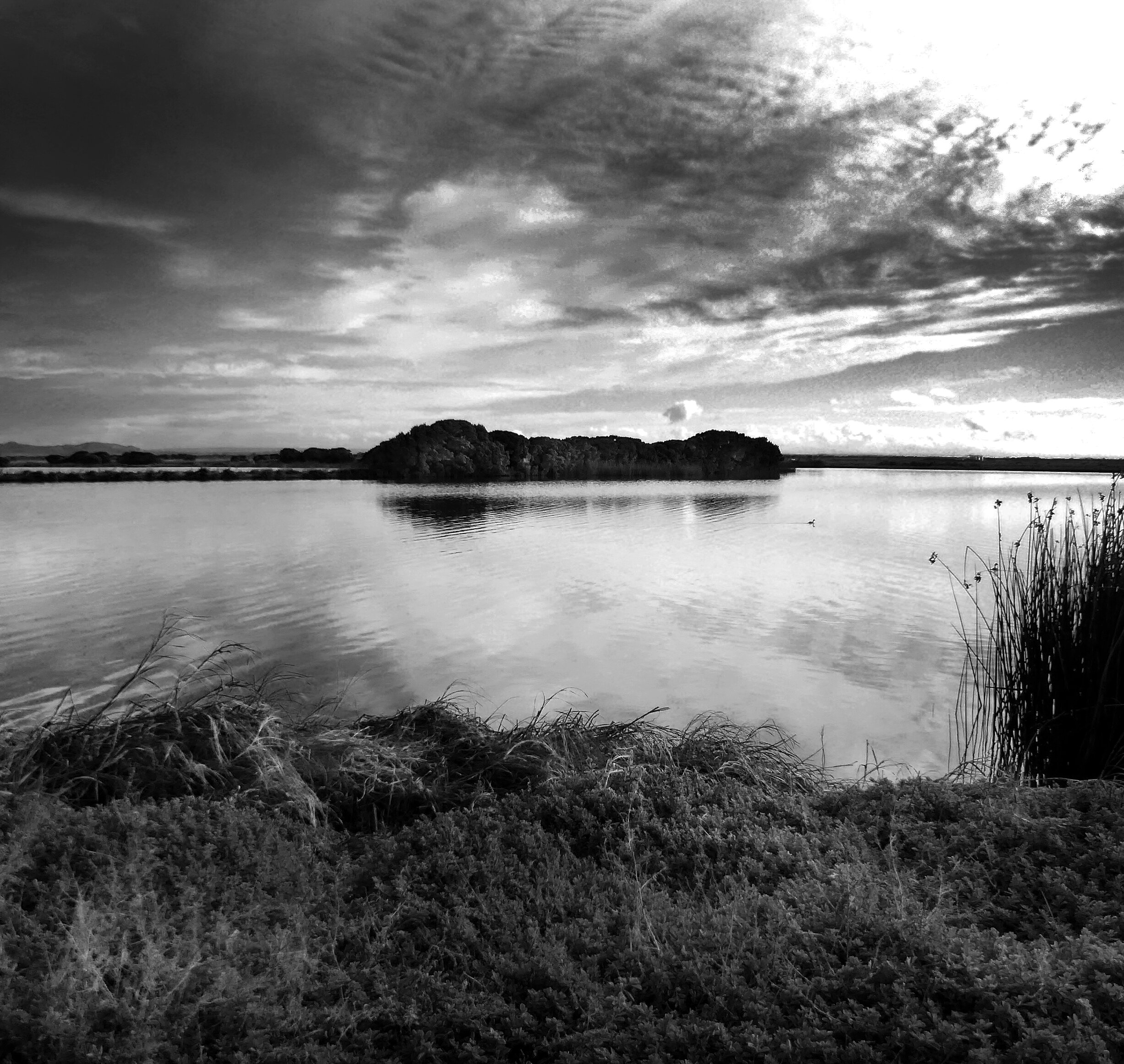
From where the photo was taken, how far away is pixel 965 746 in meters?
9.03

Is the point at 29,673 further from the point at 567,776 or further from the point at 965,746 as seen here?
the point at 965,746

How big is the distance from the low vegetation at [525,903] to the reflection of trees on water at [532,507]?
24.3 m

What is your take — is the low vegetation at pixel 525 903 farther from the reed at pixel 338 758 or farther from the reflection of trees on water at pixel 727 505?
the reflection of trees on water at pixel 727 505

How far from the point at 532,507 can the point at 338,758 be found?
132 feet

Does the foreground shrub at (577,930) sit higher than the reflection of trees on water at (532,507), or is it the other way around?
the reflection of trees on water at (532,507)

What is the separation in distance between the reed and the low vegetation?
0.10ft

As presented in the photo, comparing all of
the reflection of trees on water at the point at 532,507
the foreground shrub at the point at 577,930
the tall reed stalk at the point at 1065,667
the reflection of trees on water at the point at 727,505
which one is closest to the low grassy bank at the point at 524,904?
the foreground shrub at the point at 577,930

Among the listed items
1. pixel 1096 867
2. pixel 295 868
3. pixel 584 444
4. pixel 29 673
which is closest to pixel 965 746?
pixel 1096 867

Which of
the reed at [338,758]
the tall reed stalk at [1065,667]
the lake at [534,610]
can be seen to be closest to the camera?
the reed at [338,758]

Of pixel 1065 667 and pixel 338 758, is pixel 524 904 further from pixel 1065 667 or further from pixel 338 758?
pixel 1065 667

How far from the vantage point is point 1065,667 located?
774cm

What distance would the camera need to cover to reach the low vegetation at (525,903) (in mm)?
3322

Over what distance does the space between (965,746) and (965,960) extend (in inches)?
245

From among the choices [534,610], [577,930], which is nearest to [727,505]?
[534,610]
